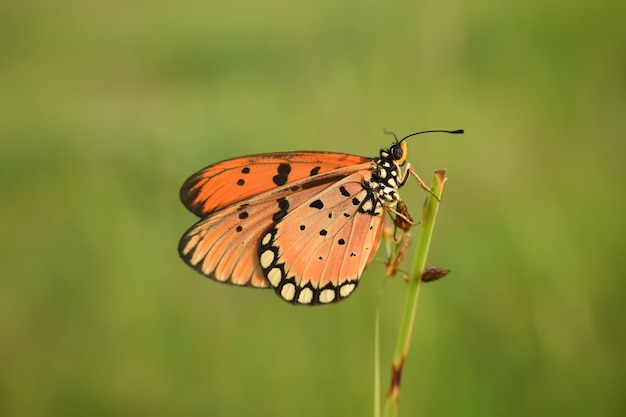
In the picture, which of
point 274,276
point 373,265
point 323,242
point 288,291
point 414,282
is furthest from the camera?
point 373,265

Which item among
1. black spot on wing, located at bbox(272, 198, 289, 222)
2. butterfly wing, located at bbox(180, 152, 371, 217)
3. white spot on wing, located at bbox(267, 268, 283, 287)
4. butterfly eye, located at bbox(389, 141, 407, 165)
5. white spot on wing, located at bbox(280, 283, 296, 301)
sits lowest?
white spot on wing, located at bbox(280, 283, 296, 301)

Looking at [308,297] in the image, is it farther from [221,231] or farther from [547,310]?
[547,310]

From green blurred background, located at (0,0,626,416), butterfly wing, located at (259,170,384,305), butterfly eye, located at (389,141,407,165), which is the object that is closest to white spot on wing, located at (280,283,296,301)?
butterfly wing, located at (259,170,384,305)

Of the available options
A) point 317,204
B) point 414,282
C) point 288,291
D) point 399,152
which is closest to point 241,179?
point 317,204

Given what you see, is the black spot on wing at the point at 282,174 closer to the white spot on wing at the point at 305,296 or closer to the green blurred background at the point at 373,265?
the white spot on wing at the point at 305,296

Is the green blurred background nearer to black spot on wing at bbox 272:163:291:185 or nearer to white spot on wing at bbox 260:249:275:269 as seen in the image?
white spot on wing at bbox 260:249:275:269

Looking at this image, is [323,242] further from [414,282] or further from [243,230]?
[414,282]
